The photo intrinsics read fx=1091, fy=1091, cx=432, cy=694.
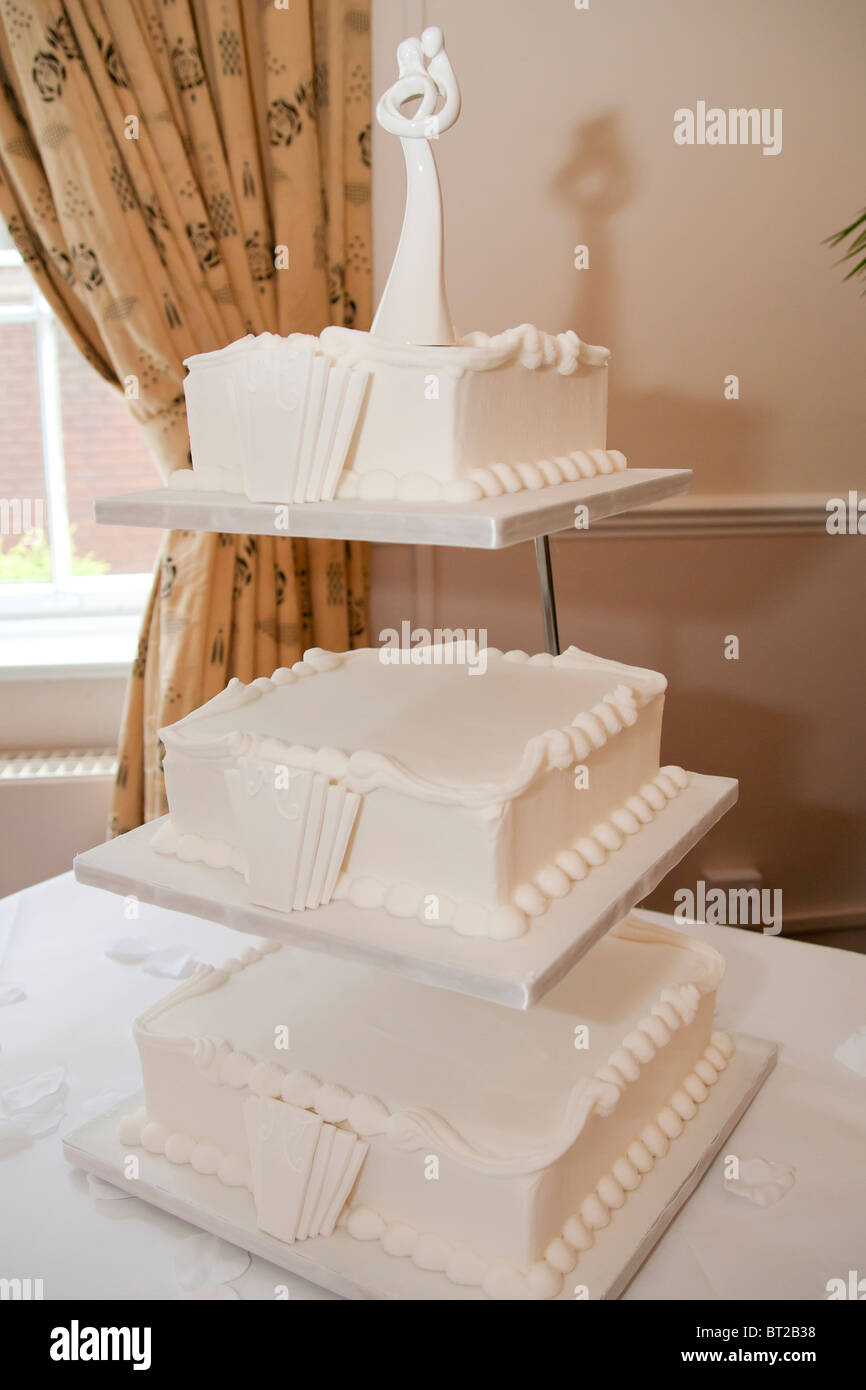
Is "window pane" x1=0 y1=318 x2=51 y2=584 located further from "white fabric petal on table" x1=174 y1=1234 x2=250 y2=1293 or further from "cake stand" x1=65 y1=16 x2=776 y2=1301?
"white fabric petal on table" x1=174 y1=1234 x2=250 y2=1293

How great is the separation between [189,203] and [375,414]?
1.38 meters

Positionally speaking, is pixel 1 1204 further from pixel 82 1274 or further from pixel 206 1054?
pixel 206 1054

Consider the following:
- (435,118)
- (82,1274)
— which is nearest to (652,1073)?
(82,1274)

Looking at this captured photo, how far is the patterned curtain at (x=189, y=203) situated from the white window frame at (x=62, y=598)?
1.44 ft

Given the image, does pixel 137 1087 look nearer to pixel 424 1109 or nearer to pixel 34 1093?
pixel 34 1093

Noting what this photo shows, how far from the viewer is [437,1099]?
1169 millimetres

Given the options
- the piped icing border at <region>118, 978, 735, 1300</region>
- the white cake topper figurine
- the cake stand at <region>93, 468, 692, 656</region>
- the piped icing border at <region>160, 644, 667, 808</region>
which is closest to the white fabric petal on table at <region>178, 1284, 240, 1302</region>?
the piped icing border at <region>118, 978, 735, 1300</region>

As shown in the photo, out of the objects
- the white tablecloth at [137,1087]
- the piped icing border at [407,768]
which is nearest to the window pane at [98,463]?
the white tablecloth at [137,1087]

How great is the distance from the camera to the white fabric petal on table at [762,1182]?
1.23m

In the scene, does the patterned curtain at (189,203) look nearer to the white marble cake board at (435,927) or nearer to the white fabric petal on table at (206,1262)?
the white marble cake board at (435,927)

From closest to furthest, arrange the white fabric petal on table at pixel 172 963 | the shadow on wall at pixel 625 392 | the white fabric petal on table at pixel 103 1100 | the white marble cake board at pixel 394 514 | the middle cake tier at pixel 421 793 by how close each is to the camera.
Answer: the white marble cake board at pixel 394 514, the middle cake tier at pixel 421 793, the white fabric petal on table at pixel 103 1100, the white fabric petal on table at pixel 172 963, the shadow on wall at pixel 625 392

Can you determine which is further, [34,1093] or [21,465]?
[21,465]

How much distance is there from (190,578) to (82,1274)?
4.77 feet

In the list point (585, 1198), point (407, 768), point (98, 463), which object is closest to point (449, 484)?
point (407, 768)
